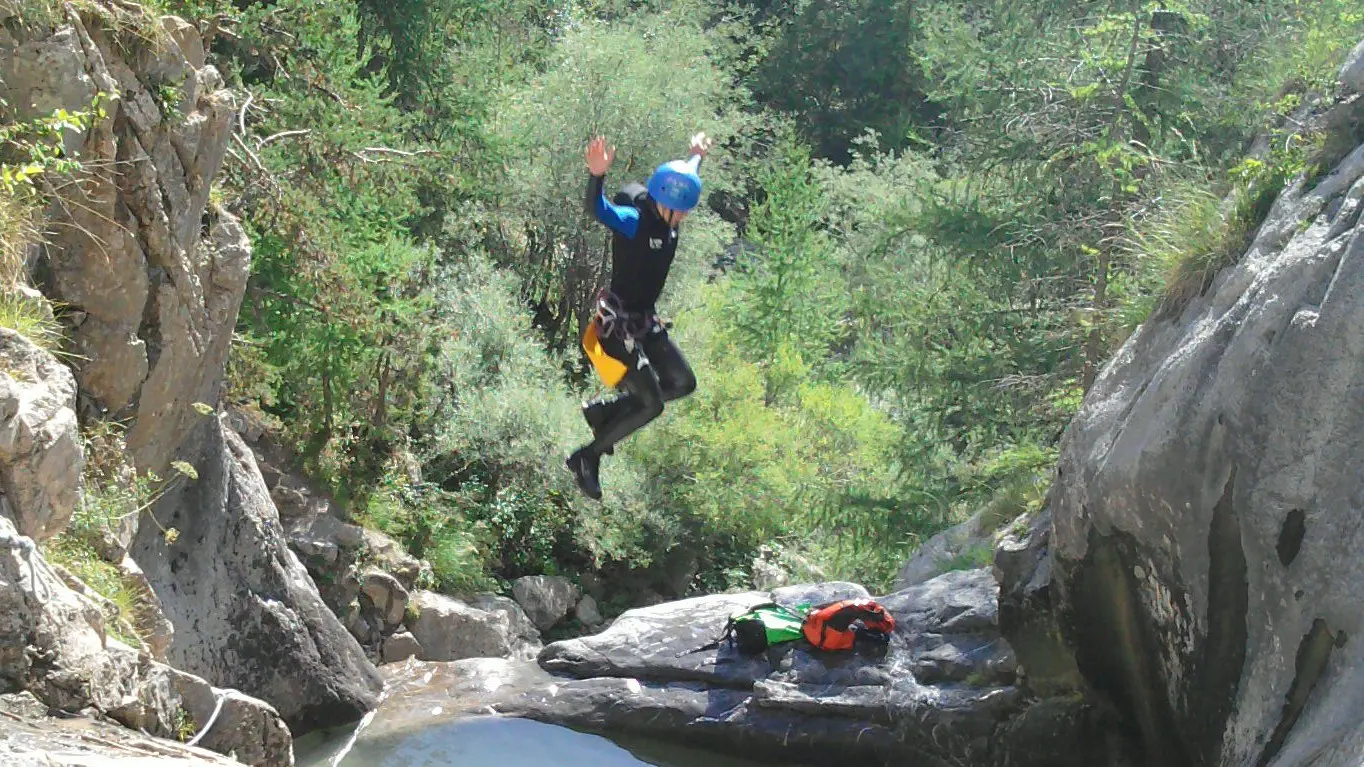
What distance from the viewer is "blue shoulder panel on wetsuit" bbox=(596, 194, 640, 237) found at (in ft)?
24.0

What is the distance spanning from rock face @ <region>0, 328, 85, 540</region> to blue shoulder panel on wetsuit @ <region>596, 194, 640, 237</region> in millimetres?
2724

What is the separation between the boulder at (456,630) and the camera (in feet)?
43.5

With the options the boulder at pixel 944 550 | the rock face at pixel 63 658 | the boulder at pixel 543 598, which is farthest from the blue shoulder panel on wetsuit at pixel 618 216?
the boulder at pixel 543 598

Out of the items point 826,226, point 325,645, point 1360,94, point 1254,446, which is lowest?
point 826,226

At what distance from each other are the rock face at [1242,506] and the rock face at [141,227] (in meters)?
5.43

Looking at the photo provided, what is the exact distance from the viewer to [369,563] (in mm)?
13141

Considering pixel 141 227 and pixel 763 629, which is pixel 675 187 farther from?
pixel 763 629

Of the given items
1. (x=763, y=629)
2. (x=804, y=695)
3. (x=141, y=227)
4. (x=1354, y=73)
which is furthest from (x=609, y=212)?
(x=763, y=629)

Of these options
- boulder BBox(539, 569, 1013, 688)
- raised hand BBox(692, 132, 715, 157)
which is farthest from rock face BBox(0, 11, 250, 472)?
boulder BBox(539, 569, 1013, 688)

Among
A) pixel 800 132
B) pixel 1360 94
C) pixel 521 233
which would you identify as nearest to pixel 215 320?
pixel 1360 94

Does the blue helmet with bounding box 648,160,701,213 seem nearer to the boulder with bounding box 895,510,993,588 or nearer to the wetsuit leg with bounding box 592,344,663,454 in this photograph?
the wetsuit leg with bounding box 592,344,663,454

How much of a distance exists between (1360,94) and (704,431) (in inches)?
448

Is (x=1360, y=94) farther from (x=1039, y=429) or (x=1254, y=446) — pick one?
(x=1039, y=429)

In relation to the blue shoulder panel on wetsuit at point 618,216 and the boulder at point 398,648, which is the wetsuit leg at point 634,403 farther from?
the boulder at point 398,648
